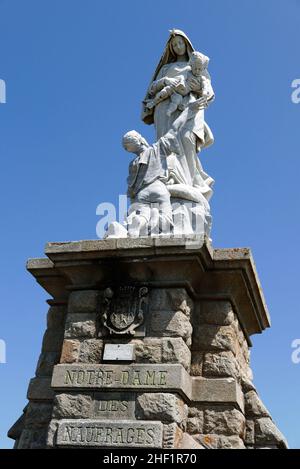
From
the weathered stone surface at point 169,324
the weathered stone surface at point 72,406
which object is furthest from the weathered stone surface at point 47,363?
the weathered stone surface at point 169,324

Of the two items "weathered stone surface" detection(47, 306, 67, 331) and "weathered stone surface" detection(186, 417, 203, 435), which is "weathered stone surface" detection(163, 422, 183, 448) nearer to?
Result: "weathered stone surface" detection(186, 417, 203, 435)

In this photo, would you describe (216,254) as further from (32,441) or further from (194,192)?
(32,441)

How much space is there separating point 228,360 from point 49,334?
202 centimetres

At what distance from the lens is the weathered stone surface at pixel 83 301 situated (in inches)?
230

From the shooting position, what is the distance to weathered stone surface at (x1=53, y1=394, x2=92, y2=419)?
5.33 m

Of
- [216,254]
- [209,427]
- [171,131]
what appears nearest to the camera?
[209,427]

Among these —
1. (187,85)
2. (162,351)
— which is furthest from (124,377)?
(187,85)

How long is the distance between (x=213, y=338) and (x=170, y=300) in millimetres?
608

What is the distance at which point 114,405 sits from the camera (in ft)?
17.4

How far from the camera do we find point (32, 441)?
5.88 metres

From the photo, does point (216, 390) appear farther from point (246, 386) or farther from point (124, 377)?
point (124, 377)

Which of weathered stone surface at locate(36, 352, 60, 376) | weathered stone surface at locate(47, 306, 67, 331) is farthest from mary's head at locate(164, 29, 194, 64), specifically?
weathered stone surface at locate(36, 352, 60, 376)
